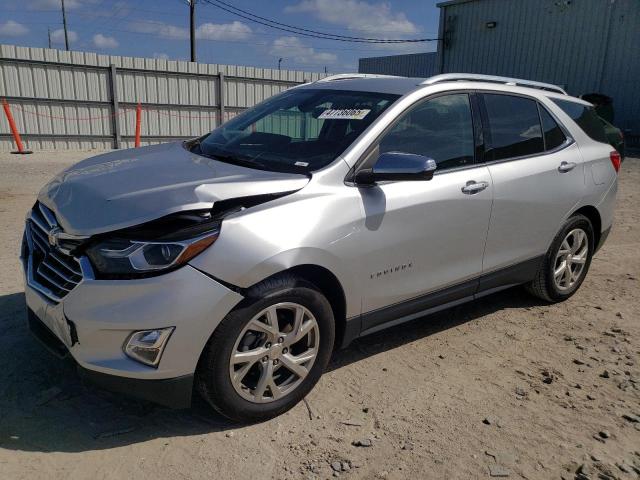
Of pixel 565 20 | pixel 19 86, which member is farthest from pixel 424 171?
pixel 565 20

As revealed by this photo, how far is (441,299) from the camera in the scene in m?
3.72

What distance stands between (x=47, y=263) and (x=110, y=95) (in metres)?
14.5

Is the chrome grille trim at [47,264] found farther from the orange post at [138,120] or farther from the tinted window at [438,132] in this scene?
the orange post at [138,120]

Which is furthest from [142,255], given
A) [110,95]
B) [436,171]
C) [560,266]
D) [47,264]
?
[110,95]

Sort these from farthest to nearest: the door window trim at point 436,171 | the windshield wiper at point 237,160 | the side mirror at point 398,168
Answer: the windshield wiper at point 237,160 → the door window trim at point 436,171 → the side mirror at point 398,168

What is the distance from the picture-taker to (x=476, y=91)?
3.93 m

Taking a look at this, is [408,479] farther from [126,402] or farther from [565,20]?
[565,20]

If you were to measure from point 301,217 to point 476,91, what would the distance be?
1.84 meters

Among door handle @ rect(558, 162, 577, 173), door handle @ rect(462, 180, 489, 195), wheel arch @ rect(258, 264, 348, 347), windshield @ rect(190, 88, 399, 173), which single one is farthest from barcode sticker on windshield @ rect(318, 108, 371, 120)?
door handle @ rect(558, 162, 577, 173)

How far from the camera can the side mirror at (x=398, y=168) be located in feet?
10.0

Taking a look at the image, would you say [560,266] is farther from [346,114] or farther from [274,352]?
[274,352]

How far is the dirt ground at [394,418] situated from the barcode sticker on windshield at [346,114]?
1.55 m

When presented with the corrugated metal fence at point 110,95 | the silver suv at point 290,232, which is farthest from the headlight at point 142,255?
the corrugated metal fence at point 110,95

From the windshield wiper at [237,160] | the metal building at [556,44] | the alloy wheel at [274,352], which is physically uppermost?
the metal building at [556,44]
